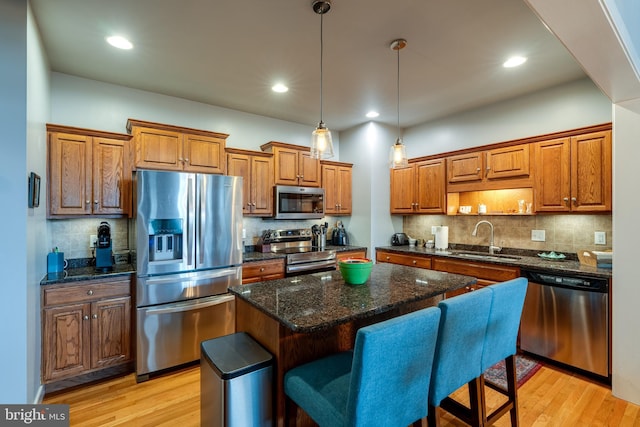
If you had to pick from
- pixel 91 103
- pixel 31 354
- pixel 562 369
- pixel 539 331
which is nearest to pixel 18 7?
pixel 91 103

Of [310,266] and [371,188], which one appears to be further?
[371,188]

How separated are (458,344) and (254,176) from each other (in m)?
2.97

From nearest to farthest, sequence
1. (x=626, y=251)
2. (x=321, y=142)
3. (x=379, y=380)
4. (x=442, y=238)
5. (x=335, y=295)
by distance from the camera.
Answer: (x=379, y=380)
(x=335, y=295)
(x=321, y=142)
(x=626, y=251)
(x=442, y=238)

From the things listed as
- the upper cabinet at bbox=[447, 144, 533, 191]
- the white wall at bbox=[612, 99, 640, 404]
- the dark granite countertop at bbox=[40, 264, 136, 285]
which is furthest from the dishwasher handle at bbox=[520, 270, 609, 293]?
the dark granite countertop at bbox=[40, 264, 136, 285]

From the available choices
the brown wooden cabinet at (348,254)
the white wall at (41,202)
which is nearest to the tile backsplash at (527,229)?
the brown wooden cabinet at (348,254)

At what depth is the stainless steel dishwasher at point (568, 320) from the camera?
251 centimetres

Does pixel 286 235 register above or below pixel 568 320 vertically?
above

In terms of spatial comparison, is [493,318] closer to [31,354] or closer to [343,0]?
[343,0]

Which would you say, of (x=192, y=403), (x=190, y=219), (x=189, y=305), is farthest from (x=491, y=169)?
(x=192, y=403)

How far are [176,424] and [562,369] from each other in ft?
10.7

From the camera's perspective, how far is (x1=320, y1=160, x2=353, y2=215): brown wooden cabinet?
448cm

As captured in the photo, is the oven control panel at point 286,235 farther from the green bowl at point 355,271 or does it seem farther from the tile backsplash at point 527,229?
the green bowl at point 355,271

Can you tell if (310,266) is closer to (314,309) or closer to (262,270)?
(262,270)

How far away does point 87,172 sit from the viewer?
2773mm
